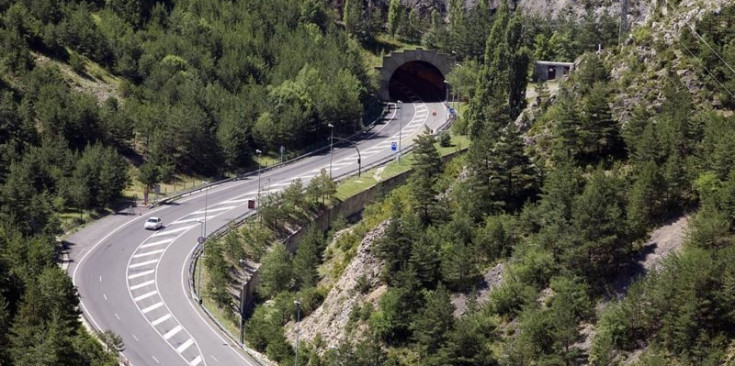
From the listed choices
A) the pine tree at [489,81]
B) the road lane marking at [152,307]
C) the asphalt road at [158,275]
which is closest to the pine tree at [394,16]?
the asphalt road at [158,275]

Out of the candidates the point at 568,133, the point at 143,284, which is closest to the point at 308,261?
the point at 143,284

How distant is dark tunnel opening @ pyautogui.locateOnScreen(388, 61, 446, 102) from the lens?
15562 cm

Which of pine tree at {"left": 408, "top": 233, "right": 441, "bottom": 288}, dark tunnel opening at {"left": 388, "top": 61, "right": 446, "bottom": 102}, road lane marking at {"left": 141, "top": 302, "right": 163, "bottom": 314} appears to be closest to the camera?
pine tree at {"left": 408, "top": 233, "right": 441, "bottom": 288}

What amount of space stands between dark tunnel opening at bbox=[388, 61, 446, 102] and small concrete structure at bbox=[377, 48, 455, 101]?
309 centimetres

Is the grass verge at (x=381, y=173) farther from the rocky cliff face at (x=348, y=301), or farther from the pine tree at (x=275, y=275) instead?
the rocky cliff face at (x=348, y=301)

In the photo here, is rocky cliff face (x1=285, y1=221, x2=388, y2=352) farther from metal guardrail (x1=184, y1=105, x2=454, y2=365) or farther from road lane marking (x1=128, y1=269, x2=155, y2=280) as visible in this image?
road lane marking (x1=128, y1=269, x2=155, y2=280)

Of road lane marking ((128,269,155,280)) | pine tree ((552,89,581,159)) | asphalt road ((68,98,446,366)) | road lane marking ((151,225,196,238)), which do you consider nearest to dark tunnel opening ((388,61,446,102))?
asphalt road ((68,98,446,366))

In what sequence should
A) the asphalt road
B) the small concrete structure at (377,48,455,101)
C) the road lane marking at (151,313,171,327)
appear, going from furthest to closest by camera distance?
1. the small concrete structure at (377,48,455,101)
2. the road lane marking at (151,313,171,327)
3. the asphalt road

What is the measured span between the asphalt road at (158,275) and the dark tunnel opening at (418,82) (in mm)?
45310

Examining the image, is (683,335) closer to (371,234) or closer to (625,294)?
A: (625,294)

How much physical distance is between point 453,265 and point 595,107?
15841 millimetres

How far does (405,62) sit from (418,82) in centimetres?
1160

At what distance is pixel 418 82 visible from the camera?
529ft

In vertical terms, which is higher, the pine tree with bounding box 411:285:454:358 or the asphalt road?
the pine tree with bounding box 411:285:454:358
